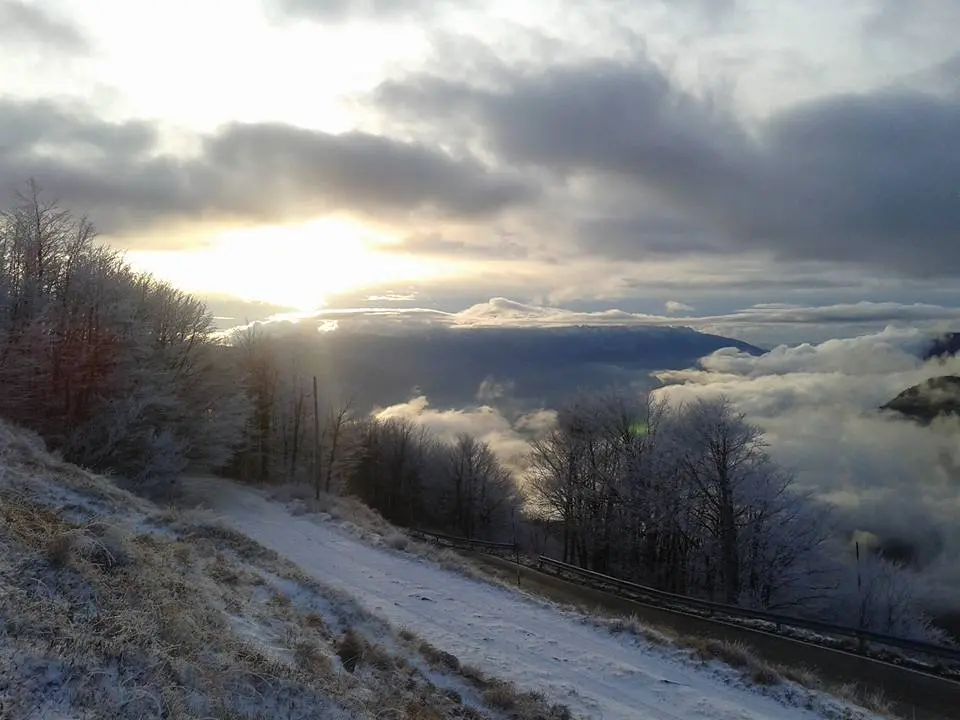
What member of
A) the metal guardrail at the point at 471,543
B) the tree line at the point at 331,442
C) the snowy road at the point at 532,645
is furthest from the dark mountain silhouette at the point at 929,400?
the snowy road at the point at 532,645

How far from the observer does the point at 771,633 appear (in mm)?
20875

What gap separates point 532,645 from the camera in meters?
16.2

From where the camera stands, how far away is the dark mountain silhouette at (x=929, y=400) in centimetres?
15588

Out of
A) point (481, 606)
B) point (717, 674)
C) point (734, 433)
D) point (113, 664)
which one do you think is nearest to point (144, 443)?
point (481, 606)

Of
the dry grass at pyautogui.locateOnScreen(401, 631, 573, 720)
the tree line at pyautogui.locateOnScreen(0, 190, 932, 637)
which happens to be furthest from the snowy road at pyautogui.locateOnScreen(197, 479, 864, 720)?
the tree line at pyautogui.locateOnScreen(0, 190, 932, 637)

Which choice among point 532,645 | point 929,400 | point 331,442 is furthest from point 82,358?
point 929,400

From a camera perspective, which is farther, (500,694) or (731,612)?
(731,612)

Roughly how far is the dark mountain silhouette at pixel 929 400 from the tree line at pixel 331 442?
120 m

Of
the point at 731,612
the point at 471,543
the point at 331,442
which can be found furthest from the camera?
the point at 331,442

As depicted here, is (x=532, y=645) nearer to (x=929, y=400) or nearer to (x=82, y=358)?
(x=82, y=358)

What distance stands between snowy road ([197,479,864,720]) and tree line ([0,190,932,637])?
40.9 ft

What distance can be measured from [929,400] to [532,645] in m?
185

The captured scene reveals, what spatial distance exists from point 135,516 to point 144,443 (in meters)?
16.5

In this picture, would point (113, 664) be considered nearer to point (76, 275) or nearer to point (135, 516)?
point (135, 516)
